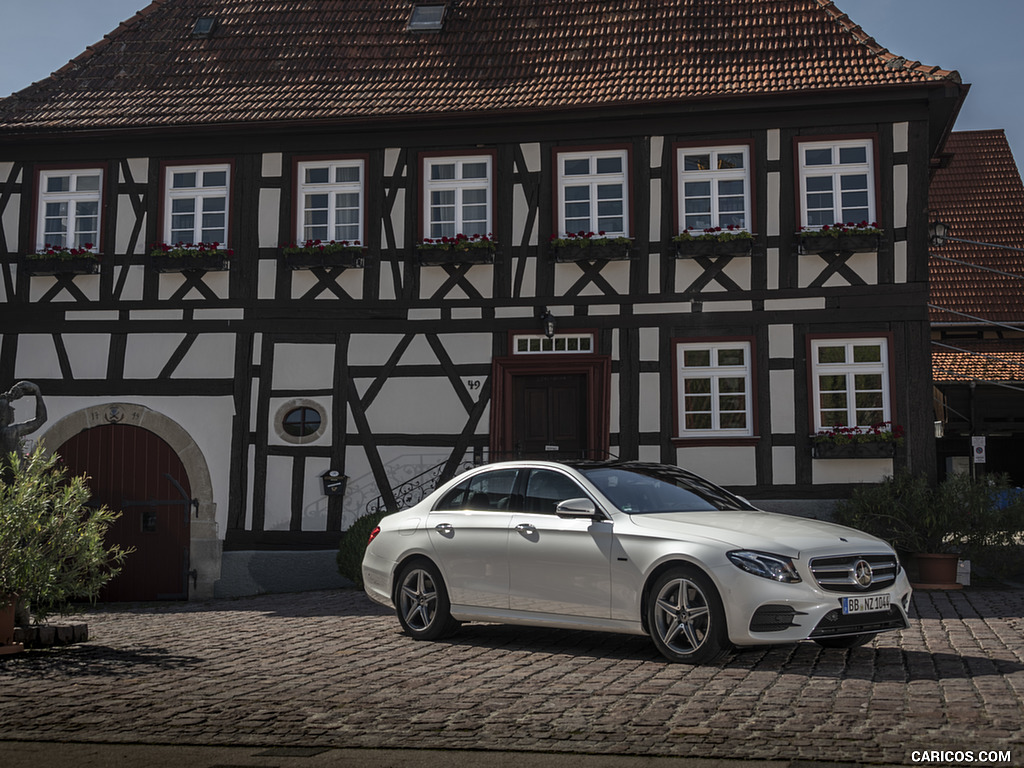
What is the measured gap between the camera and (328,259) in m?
17.6

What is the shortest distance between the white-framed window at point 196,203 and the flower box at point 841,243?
28.9 feet

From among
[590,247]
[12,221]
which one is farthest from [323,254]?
[12,221]

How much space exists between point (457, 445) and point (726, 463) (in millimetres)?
3880

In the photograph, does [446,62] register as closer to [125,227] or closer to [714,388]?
[125,227]

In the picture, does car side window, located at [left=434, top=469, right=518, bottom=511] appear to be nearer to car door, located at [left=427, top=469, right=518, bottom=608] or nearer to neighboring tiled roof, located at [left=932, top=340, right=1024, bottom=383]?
car door, located at [left=427, top=469, right=518, bottom=608]

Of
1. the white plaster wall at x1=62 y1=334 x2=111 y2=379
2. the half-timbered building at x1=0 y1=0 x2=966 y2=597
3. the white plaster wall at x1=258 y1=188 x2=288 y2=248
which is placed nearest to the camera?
the half-timbered building at x1=0 y1=0 x2=966 y2=597

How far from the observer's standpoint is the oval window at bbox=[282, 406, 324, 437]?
1769 centimetres

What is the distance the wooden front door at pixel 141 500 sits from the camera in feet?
58.8

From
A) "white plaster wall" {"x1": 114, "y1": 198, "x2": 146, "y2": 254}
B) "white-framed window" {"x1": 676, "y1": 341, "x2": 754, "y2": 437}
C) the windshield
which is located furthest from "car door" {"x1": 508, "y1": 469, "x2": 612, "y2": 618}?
"white plaster wall" {"x1": 114, "y1": 198, "x2": 146, "y2": 254}

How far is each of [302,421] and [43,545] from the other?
7.81 meters

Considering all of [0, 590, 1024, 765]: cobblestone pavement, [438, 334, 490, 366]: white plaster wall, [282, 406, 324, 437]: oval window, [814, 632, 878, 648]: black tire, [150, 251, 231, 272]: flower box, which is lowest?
[0, 590, 1024, 765]: cobblestone pavement

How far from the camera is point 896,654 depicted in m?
8.48

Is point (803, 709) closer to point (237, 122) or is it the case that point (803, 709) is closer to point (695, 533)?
point (695, 533)

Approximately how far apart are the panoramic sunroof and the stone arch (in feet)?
24.9
